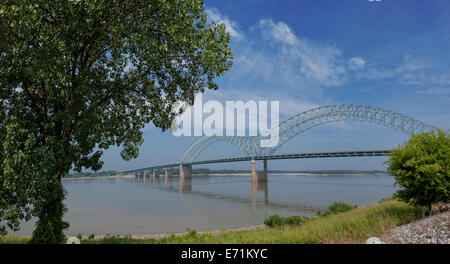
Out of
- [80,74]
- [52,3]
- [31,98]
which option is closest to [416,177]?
[80,74]

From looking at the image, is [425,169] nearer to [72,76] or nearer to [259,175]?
[72,76]

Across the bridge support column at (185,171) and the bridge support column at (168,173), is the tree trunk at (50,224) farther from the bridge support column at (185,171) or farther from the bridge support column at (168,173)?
the bridge support column at (168,173)

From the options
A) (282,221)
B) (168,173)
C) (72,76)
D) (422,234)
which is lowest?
(168,173)

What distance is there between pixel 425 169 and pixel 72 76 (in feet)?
50.3

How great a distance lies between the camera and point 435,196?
470 inches

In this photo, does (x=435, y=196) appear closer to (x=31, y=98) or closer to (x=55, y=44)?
(x=55, y=44)

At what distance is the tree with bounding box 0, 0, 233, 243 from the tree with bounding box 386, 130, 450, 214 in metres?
9.11

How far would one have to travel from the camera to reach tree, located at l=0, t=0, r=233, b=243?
10.00 m

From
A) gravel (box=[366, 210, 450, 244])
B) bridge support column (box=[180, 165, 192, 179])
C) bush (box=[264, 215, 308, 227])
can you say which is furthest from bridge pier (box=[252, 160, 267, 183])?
gravel (box=[366, 210, 450, 244])

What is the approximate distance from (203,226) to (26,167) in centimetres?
1806

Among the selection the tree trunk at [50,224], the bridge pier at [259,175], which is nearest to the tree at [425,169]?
the tree trunk at [50,224]

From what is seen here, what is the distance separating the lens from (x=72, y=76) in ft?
39.6

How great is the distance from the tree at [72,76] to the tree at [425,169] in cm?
911

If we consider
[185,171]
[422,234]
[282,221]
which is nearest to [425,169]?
[422,234]
